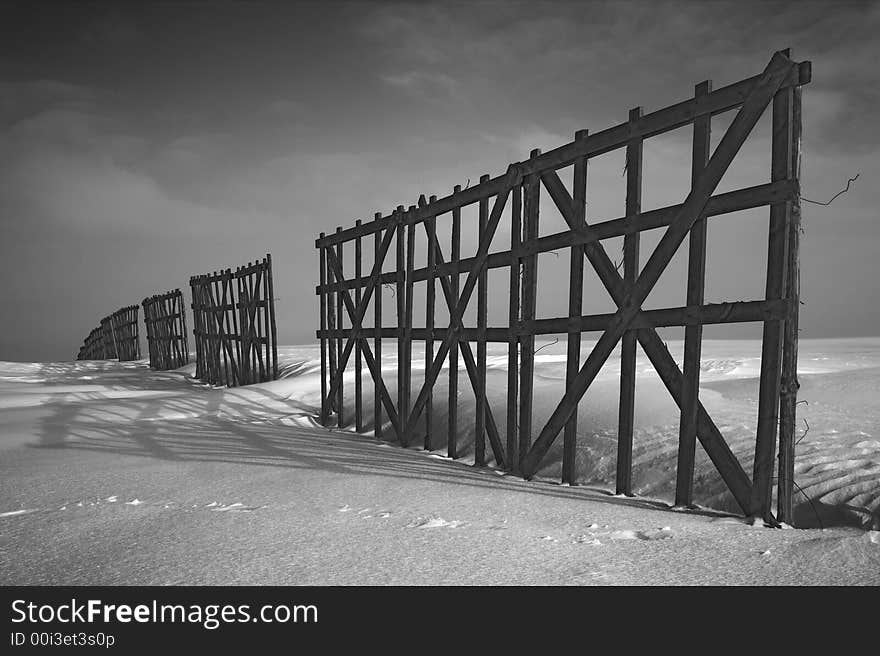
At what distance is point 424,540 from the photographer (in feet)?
10.1

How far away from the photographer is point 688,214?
3.83 meters

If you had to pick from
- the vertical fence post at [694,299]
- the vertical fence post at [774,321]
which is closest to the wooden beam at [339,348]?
the vertical fence post at [694,299]

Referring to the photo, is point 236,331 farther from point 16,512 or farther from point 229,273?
point 16,512

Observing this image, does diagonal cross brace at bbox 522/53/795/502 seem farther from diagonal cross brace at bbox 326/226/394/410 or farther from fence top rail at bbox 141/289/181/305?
fence top rail at bbox 141/289/181/305

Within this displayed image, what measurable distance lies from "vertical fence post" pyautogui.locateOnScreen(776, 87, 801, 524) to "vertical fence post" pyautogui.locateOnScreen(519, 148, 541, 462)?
6.65 ft

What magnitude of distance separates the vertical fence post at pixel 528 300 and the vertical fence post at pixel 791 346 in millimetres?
2028

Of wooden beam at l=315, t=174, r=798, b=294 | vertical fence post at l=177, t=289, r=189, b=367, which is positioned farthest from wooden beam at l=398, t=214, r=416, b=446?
vertical fence post at l=177, t=289, r=189, b=367

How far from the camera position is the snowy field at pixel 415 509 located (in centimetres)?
266

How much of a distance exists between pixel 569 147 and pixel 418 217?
2.37 metres

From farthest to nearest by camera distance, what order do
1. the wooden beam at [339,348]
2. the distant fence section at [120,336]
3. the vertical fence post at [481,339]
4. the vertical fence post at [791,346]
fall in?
the distant fence section at [120,336], the wooden beam at [339,348], the vertical fence post at [481,339], the vertical fence post at [791,346]

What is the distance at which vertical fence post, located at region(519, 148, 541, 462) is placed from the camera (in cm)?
518

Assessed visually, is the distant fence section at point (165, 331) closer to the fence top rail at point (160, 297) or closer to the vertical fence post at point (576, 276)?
the fence top rail at point (160, 297)
